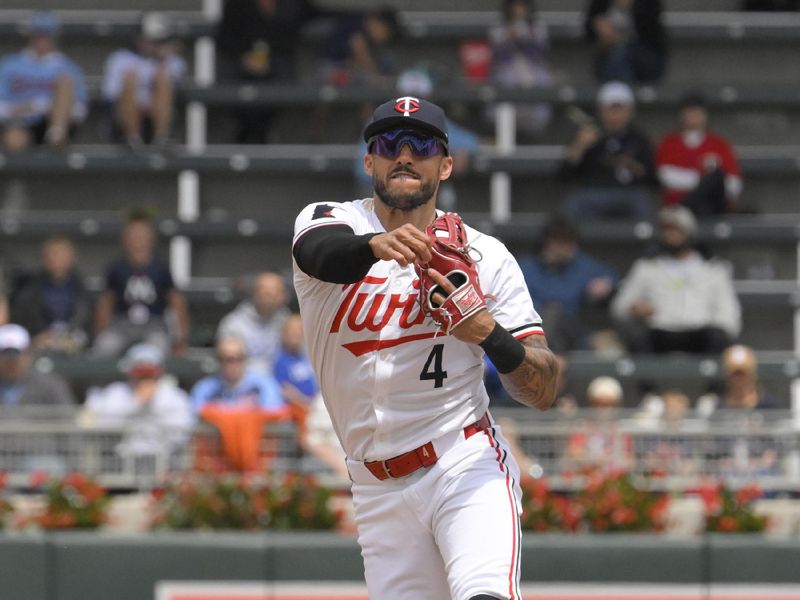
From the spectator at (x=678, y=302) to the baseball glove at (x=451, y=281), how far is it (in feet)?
22.6

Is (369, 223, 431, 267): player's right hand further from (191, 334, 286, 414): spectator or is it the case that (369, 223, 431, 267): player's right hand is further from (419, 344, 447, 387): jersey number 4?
(191, 334, 286, 414): spectator

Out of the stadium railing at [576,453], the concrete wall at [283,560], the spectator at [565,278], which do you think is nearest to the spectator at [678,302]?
the spectator at [565,278]

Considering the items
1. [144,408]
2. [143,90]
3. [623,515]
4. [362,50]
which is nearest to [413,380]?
[623,515]

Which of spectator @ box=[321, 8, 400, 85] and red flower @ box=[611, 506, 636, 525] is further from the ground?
spectator @ box=[321, 8, 400, 85]

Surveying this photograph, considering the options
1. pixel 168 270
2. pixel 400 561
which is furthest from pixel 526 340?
pixel 168 270

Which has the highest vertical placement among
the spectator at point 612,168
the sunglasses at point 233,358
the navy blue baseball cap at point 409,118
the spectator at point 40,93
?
the spectator at point 40,93

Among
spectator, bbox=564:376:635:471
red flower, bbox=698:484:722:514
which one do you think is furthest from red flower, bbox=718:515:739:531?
spectator, bbox=564:376:635:471

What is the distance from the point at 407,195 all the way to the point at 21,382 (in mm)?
5708

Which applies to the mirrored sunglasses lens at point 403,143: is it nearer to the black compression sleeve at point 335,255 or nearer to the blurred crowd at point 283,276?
the black compression sleeve at point 335,255

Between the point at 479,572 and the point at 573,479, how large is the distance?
4.22 metres

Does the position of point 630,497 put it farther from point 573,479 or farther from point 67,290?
point 67,290

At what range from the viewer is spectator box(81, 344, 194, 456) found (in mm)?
8586

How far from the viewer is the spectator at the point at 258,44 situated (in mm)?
13523

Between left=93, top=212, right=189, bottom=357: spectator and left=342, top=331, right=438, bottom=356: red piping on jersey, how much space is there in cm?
653
